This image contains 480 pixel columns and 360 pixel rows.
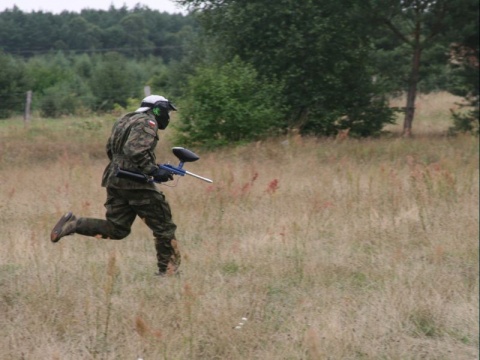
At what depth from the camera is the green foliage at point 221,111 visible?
561 inches

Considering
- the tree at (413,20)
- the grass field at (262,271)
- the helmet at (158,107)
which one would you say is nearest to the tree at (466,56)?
the tree at (413,20)

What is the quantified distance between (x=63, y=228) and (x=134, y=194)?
70 centimetres

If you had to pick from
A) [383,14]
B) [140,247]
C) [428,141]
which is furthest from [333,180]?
[383,14]

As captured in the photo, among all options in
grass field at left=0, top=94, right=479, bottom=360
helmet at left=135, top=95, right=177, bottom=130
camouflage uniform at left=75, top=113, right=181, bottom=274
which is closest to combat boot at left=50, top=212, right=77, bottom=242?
camouflage uniform at left=75, top=113, right=181, bottom=274

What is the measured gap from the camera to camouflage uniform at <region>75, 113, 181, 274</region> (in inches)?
214

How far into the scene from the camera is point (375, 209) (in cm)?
797

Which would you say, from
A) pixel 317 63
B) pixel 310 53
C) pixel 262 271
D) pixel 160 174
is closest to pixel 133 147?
pixel 160 174

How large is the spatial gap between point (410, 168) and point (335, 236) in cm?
344

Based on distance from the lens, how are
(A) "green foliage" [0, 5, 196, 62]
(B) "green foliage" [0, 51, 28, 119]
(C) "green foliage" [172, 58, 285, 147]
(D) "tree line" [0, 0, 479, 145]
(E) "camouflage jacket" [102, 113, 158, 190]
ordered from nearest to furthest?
(E) "camouflage jacket" [102, 113, 158, 190], (C) "green foliage" [172, 58, 285, 147], (D) "tree line" [0, 0, 479, 145], (B) "green foliage" [0, 51, 28, 119], (A) "green foliage" [0, 5, 196, 62]

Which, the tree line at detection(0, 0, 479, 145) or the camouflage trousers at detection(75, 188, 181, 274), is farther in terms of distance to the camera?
the tree line at detection(0, 0, 479, 145)

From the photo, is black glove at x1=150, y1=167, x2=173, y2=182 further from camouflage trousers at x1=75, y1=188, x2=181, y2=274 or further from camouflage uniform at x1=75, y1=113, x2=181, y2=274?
camouflage trousers at x1=75, y1=188, x2=181, y2=274

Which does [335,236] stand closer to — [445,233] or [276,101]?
[445,233]

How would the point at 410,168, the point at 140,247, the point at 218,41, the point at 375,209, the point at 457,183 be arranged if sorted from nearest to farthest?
the point at 140,247 → the point at 375,209 → the point at 457,183 → the point at 410,168 → the point at 218,41

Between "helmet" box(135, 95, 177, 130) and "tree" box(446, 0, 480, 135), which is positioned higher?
"tree" box(446, 0, 480, 135)
